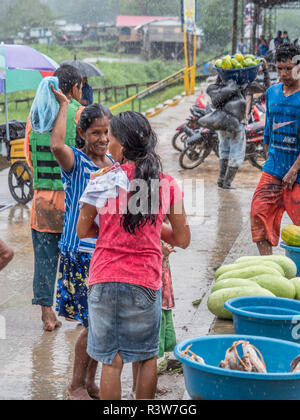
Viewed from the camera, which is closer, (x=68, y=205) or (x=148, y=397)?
(x=148, y=397)

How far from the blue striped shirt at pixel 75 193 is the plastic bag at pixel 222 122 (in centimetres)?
576

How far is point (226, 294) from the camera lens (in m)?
3.72

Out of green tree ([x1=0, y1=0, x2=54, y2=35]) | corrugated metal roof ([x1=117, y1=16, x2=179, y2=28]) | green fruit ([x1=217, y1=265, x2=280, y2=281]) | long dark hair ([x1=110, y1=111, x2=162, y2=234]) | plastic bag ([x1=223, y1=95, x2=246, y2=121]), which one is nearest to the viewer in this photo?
long dark hair ([x1=110, y1=111, x2=162, y2=234])

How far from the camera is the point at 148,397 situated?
306 centimetres

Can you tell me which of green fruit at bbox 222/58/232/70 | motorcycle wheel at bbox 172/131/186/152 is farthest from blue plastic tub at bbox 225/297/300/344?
motorcycle wheel at bbox 172/131/186/152

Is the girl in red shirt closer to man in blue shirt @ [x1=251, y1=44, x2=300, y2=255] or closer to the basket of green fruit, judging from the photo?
man in blue shirt @ [x1=251, y1=44, x2=300, y2=255]

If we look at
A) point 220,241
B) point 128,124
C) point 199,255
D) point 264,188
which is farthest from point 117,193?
point 220,241

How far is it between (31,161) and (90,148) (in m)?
1.12

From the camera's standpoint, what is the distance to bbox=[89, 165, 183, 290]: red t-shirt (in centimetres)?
292

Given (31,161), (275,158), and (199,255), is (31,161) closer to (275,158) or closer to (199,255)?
(275,158)

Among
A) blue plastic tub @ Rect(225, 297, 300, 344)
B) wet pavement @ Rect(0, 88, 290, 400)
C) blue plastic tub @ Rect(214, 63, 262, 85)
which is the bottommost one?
wet pavement @ Rect(0, 88, 290, 400)

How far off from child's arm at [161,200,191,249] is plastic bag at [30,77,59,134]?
1031 millimetres

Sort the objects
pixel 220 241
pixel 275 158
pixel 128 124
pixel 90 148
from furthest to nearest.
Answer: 1. pixel 220 241
2. pixel 275 158
3. pixel 90 148
4. pixel 128 124
